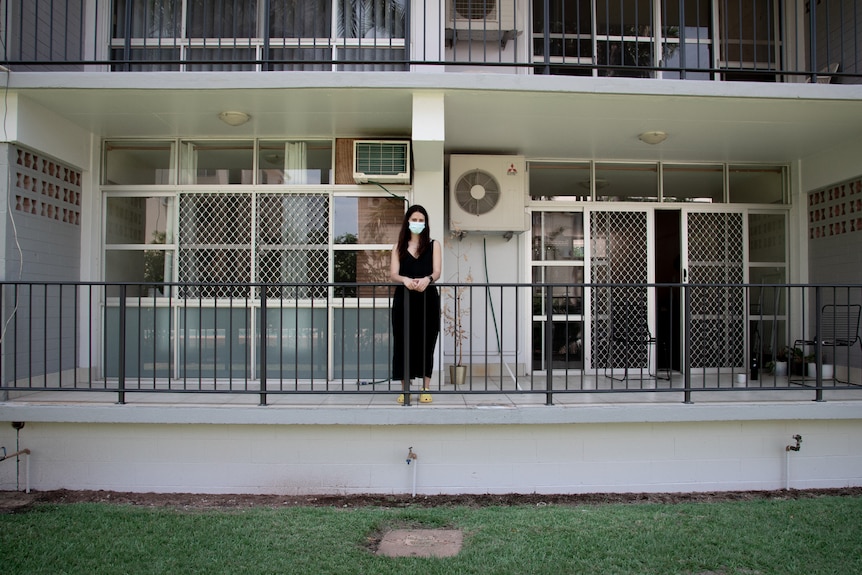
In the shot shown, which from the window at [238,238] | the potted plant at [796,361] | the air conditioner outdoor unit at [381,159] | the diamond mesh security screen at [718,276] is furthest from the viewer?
the diamond mesh security screen at [718,276]

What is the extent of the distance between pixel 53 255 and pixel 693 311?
6705 millimetres

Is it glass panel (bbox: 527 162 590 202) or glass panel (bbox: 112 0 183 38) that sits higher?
glass panel (bbox: 112 0 183 38)

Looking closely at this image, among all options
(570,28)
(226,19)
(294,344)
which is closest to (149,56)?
(226,19)

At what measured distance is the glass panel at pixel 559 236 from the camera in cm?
694

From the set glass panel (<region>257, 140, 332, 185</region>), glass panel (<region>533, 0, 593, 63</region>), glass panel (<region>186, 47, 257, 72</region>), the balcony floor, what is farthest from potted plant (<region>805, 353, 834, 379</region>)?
glass panel (<region>186, 47, 257, 72</region>)

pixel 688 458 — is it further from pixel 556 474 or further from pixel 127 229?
pixel 127 229

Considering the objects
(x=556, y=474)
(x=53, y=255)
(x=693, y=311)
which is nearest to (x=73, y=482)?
(x=53, y=255)

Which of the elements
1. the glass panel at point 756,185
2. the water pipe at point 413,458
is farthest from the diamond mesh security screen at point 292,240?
the glass panel at point 756,185

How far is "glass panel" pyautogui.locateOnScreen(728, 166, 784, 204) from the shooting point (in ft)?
23.1

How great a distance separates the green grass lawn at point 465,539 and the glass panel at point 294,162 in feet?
10.9

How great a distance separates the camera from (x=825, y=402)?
4668mm

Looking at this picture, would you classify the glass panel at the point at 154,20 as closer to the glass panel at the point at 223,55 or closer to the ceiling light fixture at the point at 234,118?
the glass panel at the point at 223,55

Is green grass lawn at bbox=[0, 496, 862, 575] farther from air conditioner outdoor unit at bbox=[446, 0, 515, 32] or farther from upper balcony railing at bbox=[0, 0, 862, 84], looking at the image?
air conditioner outdoor unit at bbox=[446, 0, 515, 32]

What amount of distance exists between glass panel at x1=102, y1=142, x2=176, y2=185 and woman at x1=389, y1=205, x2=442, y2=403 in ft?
9.27
